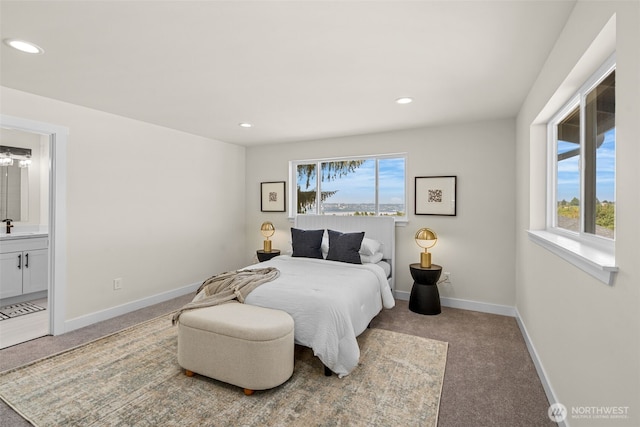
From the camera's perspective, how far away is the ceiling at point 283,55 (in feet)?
5.67

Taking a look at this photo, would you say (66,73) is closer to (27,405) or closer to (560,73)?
(27,405)

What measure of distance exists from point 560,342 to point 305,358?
6.01ft

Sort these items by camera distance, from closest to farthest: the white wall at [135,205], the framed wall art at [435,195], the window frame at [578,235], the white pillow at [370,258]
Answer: the window frame at [578,235]
the white wall at [135,205]
the white pillow at [370,258]
the framed wall art at [435,195]

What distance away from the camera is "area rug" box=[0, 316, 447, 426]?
196 cm

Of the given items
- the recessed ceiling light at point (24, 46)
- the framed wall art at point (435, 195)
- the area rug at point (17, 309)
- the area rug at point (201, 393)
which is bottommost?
the area rug at point (201, 393)

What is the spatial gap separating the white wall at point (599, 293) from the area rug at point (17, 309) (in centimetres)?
526

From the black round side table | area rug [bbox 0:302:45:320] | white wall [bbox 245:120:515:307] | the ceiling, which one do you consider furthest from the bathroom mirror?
the black round side table

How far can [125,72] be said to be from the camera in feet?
8.22

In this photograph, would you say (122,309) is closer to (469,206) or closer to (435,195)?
(435,195)

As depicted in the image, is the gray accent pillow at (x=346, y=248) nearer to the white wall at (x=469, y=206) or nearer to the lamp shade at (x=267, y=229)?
the white wall at (x=469, y=206)

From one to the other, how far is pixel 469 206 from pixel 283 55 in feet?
9.81

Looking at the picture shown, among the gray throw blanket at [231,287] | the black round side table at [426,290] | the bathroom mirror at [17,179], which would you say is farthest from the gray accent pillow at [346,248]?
the bathroom mirror at [17,179]

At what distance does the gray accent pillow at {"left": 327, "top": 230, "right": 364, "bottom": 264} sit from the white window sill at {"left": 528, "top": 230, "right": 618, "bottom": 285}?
2.02m

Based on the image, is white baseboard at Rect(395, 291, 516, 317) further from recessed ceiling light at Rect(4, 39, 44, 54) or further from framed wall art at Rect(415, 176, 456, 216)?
recessed ceiling light at Rect(4, 39, 44, 54)
